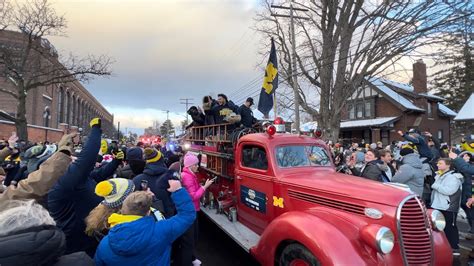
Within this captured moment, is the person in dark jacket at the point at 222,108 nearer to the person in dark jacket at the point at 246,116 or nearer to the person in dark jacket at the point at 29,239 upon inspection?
the person in dark jacket at the point at 246,116

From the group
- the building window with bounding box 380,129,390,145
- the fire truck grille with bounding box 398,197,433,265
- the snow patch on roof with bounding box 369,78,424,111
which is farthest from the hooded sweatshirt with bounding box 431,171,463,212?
the building window with bounding box 380,129,390,145

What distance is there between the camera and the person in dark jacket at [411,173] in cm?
591

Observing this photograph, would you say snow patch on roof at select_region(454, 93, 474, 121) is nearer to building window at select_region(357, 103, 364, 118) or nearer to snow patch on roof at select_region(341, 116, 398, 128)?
snow patch on roof at select_region(341, 116, 398, 128)

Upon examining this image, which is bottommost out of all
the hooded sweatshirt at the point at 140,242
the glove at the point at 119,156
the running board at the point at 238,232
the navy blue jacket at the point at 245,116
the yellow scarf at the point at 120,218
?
the running board at the point at 238,232

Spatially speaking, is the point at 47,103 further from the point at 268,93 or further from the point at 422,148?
the point at 422,148

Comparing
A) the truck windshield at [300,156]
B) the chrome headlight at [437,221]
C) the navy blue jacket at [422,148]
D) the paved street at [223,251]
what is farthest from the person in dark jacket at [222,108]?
the chrome headlight at [437,221]

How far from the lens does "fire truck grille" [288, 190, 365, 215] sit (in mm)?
3597

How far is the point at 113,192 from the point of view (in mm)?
2686

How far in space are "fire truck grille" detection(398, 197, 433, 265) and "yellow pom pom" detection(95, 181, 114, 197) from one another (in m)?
2.82

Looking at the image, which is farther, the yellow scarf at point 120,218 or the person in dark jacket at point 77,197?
the person in dark jacket at point 77,197

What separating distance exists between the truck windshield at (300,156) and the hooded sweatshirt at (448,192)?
227 centimetres

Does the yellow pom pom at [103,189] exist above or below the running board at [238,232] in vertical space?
above

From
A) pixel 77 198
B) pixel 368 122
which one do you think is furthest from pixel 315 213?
pixel 368 122

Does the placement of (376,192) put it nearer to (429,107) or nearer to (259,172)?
(259,172)
